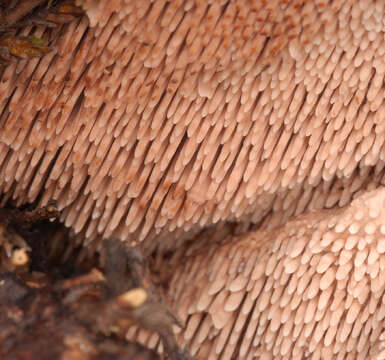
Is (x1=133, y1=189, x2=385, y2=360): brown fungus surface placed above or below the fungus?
below

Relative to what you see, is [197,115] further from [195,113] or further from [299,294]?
[299,294]

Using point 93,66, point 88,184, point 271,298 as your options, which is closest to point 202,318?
point 271,298

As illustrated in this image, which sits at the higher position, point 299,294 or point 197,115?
point 197,115

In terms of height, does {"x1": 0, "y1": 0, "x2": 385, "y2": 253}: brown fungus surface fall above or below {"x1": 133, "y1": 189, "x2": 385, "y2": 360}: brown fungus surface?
above

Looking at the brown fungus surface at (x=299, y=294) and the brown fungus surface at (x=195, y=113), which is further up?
the brown fungus surface at (x=195, y=113)

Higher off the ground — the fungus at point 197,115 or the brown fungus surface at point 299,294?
the fungus at point 197,115

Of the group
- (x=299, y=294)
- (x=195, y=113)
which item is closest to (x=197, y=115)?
(x=195, y=113)

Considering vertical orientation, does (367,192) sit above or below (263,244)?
above

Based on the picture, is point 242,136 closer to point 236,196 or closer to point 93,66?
point 236,196
